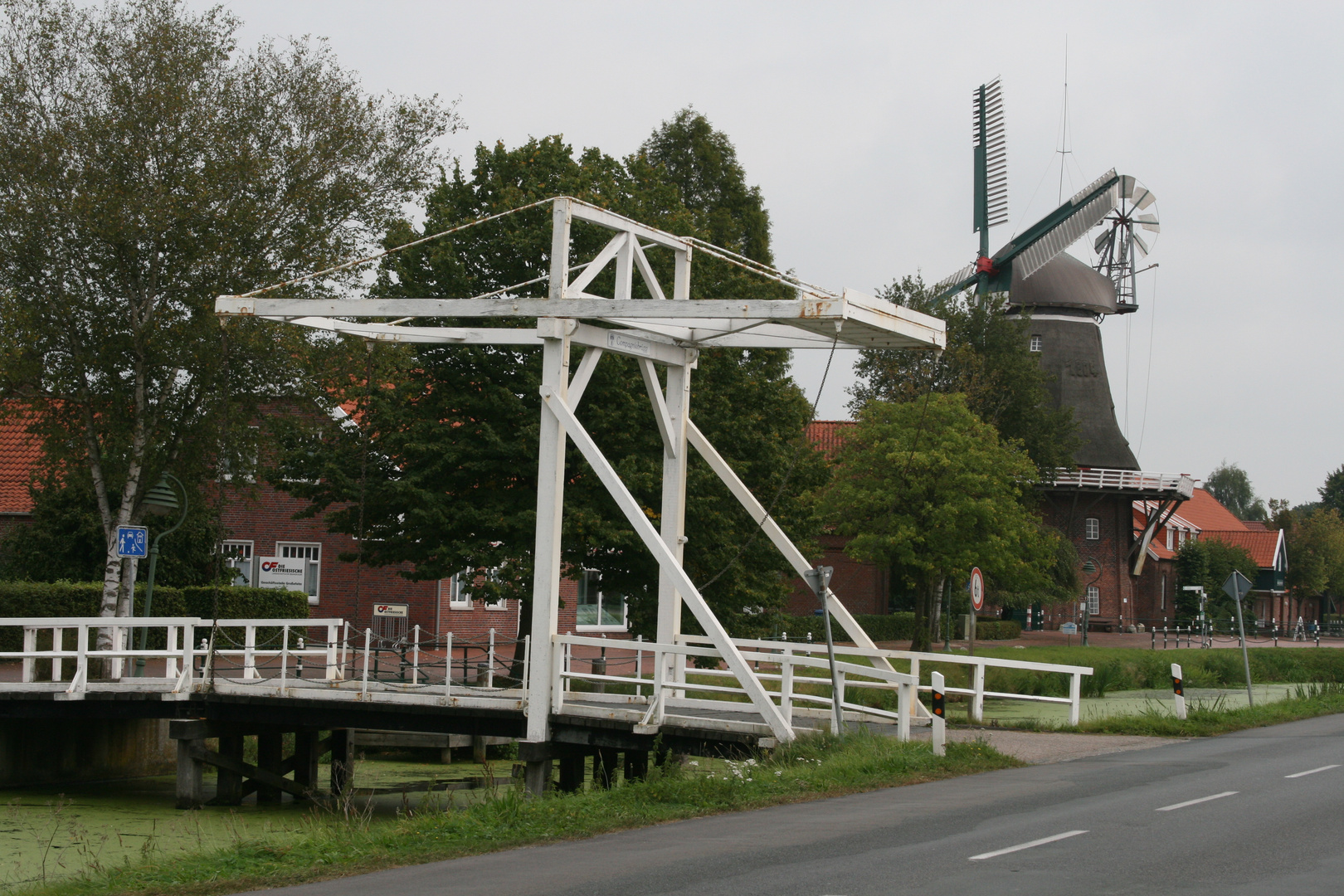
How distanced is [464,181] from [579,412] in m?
5.26

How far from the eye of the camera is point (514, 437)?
22859 millimetres

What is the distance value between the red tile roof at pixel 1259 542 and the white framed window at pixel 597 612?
171ft

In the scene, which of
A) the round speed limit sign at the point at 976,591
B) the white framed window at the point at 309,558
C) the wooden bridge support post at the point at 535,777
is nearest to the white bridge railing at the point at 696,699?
the wooden bridge support post at the point at 535,777

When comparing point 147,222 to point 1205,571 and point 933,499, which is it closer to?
point 933,499

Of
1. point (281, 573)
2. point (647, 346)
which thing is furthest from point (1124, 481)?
point (647, 346)

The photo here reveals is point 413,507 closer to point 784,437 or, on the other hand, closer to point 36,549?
point 784,437

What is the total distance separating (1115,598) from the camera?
210 feet

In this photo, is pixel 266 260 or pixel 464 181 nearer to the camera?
pixel 266 260

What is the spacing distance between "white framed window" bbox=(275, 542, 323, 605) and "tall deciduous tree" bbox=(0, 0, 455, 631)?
44.7ft

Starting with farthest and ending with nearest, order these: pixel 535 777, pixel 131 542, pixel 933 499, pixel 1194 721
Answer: pixel 933 499 → pixel 131 542 → pixel 1194 721 → pixel 535 777

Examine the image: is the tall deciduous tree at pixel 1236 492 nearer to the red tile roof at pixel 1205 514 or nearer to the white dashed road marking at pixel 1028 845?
the red tile roof at pixel 1205 514

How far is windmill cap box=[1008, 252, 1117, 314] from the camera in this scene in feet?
206

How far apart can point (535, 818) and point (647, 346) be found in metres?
7.39

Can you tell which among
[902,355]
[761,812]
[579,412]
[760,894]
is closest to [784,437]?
[579,412]
